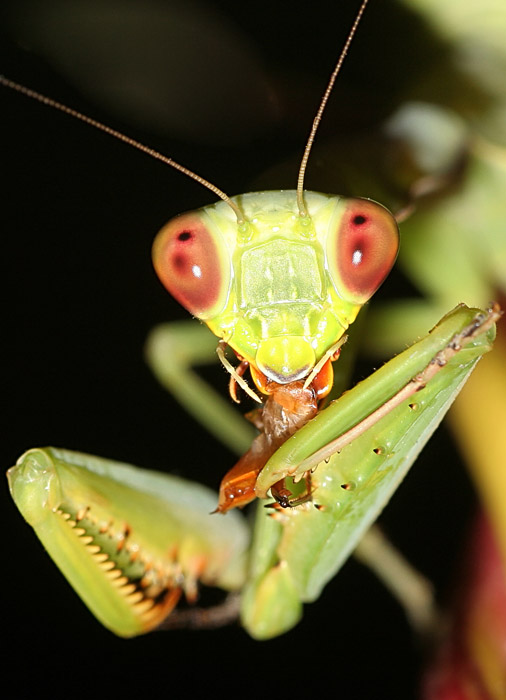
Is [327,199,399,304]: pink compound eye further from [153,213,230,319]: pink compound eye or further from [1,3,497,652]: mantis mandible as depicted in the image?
[153,213,230,319]: pink compound eye

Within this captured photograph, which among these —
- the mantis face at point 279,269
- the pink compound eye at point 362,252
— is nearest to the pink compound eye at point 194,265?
the mantis face at point 279,269

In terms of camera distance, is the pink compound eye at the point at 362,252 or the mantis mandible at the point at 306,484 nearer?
the mantis mandible at the point at 306,484

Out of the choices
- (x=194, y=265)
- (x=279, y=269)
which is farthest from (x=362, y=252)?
(x=194, y=265)

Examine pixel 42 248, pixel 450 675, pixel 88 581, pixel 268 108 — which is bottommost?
pixel 450 675

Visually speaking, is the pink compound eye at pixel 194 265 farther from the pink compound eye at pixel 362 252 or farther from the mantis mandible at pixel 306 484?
the pink compound eye at pixel 362 252

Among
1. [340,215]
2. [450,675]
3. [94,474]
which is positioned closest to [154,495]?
[94,474]

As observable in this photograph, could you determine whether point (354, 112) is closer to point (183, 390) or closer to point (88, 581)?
point (183, 390)

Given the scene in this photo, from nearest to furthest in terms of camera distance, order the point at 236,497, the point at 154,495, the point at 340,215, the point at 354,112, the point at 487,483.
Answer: the point at 236,497
the point at 340,215
the point at 154,495
the point at 487,483
the point at 354,112
